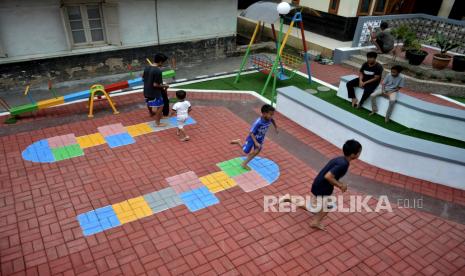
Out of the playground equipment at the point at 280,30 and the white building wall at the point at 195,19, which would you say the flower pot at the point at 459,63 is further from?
the white building wall at the point at 195,19

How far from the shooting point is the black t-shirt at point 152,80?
25.1 feet

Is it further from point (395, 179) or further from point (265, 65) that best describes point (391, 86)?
point (265, 65)

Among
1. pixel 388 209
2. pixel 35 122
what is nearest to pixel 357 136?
pixel 388 209

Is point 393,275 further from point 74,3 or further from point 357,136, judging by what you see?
point 74,3

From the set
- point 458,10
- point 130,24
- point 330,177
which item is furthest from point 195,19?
point 458,10

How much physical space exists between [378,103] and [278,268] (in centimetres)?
600

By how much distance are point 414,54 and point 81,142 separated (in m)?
10.3

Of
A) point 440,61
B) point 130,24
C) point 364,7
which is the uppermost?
point 364,7

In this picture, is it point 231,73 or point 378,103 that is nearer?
point 378,103

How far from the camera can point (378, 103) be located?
9.10 meters

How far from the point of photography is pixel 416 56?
37.0ft

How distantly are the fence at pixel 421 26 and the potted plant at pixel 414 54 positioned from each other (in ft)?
6.24

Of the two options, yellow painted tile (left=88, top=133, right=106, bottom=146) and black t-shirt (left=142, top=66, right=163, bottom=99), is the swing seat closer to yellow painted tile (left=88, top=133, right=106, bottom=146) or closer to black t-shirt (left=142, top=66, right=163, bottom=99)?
black t-shirt (left=142, top=66, right=163, bottom=99)

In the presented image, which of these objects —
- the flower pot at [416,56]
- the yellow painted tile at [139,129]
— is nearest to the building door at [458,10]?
the flower pot at [416,56]
